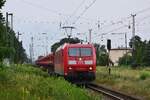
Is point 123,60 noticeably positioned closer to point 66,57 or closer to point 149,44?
point 149,44

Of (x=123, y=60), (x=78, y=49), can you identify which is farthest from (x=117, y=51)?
(x=78, y=49)

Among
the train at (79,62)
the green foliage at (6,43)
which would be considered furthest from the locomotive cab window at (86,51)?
the green foliage at (6,43)

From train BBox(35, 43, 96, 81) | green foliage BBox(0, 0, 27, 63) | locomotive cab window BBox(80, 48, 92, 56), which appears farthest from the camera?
locomotive cab window BBox(80, 48, 92, 56)

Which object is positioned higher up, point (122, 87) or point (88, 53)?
point (88, 53)

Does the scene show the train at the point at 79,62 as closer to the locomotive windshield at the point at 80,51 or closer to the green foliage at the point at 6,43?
the locomotive windshield at the point at 80,51

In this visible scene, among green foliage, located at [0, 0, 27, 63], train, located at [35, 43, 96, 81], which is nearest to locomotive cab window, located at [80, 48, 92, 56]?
train, located at [35, 43, 96, 81]

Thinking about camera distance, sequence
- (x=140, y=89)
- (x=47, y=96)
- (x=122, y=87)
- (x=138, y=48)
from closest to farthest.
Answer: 1. (x=47, y=96)
2. (x=140, y=89)
3. (x=122, y=87)
4. (x=138, y=48)

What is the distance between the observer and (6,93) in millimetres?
15633

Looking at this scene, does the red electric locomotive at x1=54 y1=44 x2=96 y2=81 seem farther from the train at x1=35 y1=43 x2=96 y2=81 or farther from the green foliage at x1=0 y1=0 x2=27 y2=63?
the green foliage at x1=0 y1=0 x2=27 y2=63

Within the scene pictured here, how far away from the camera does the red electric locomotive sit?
117 feet

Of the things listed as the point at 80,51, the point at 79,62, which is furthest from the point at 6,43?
the point at 79,62

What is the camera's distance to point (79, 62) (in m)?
35.9

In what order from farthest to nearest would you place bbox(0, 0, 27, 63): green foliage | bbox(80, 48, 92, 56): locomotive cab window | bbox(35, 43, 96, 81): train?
bbox(80, 48, 92, 56): locomotive cab window → bbox(35, 43, 96, 81): train → bbox(0, 0, 27, 63): green foliage

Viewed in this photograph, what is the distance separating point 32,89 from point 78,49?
18432 millimetres
